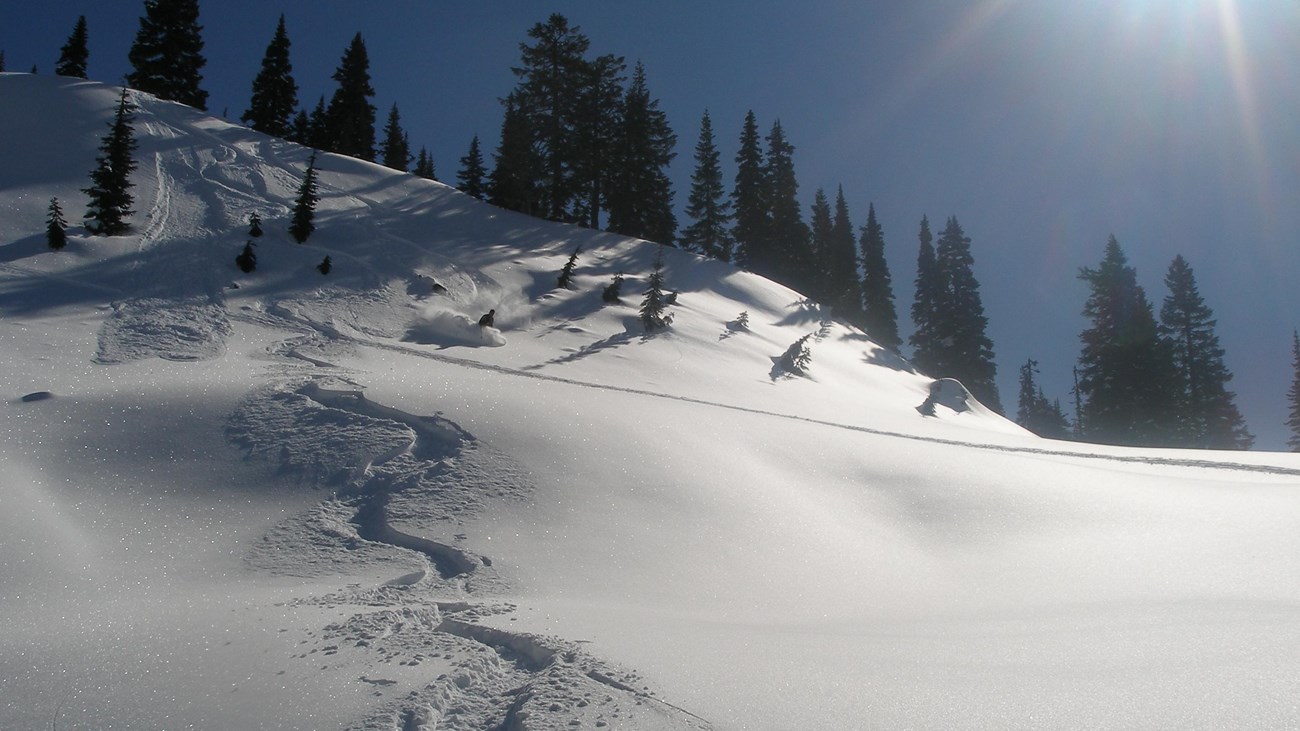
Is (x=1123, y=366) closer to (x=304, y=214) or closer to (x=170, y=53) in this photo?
(x=304, y=214)

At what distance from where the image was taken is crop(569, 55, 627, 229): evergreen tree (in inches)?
1292

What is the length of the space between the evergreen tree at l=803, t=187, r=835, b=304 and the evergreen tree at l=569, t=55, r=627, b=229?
1335 cm

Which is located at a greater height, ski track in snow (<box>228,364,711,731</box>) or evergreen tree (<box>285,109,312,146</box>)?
evergreen tree (<box>285,109,312,146</box>)

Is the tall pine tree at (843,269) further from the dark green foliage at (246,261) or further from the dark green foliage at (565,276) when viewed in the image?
the dark green foliage at (246,261)

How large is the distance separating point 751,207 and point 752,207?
0.21 feet

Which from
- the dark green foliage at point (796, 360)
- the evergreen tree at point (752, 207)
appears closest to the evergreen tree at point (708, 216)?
the evergreen tree at point (752, 207)

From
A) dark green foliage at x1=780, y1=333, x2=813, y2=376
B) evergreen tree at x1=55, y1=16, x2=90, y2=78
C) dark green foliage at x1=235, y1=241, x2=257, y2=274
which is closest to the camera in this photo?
dark green foliage at x1=235, y1=241, x2=257, y2=274

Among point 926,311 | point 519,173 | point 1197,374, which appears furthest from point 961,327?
point 519,173

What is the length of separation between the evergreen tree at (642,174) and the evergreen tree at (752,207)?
16.0ft

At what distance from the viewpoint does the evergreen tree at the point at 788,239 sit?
3844 centimetres

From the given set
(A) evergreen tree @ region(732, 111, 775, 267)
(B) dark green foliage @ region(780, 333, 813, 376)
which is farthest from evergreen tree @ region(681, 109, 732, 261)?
(B) dark green foliage @ region(780, 333, 813, 376)

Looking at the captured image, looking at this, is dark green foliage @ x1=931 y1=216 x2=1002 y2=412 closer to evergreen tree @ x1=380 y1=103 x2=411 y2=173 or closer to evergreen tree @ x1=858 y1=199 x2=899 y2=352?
evergreen tree @ x1=858 y1=199 x2=899 y2=352

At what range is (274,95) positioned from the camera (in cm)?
3672

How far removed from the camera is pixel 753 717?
3.11m
